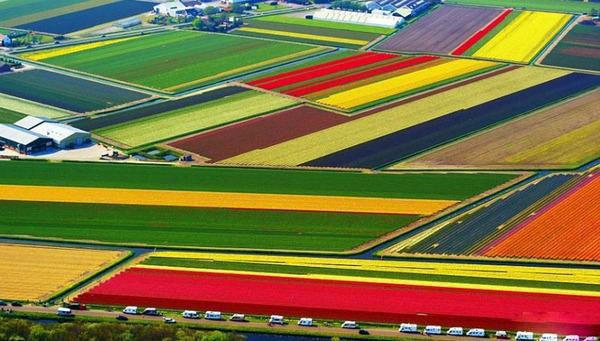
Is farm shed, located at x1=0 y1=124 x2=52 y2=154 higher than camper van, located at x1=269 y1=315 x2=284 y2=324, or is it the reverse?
farm shed, located at x1=0 y1=124 x2=52 y2=154

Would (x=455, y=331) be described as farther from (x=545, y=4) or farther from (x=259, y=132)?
(x=545, y=4)

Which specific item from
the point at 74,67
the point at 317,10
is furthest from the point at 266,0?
the point at 74,67

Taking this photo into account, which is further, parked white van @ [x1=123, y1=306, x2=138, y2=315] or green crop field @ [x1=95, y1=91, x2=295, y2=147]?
green crop field @ [x1=95, y1=91, x2=295, y2=147]

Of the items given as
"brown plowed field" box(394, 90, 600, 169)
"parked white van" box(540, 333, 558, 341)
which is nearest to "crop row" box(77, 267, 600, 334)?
"parked white van" box(540, 333, 558, 341)

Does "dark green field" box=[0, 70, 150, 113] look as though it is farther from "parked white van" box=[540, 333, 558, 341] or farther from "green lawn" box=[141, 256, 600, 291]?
"parked white van" box=[540, 333, 558, 341]

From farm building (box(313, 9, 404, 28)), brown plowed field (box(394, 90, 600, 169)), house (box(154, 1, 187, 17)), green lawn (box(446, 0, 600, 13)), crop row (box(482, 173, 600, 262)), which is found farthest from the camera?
house (box(154, 1, 187, 17))

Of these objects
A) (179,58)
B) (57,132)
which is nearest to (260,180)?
(57,132)

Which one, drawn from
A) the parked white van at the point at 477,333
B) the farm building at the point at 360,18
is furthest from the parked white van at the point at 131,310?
the farm building at the point at 360,18
